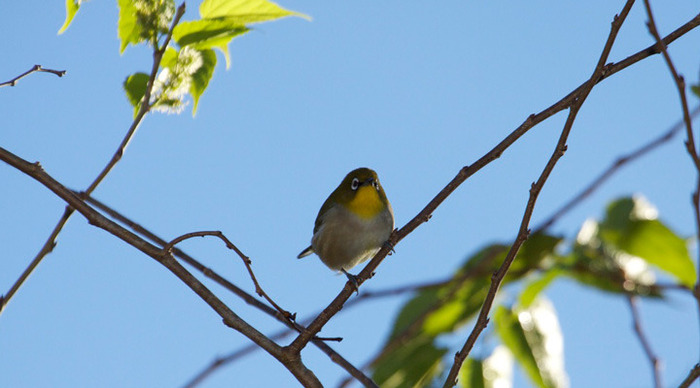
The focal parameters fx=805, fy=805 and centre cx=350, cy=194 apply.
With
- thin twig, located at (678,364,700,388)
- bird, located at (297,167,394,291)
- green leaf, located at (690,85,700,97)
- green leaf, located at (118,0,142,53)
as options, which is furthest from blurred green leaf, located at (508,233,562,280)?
bird, located at (297,167,394,291)

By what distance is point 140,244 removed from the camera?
230 cm

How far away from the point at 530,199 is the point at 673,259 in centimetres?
82

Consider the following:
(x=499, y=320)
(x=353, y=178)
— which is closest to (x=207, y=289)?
(x=499, y=320)

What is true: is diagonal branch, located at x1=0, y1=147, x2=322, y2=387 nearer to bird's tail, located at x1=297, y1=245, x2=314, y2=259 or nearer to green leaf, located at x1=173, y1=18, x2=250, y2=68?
green leaf, located at x1=173, y1=18, x2=250, y2=68

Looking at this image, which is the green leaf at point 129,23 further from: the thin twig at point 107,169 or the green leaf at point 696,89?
the green leaf at point 696,89

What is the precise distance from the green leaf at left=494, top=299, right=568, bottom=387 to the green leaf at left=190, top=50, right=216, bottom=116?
144 cm

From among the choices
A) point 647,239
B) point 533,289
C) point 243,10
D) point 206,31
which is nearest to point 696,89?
point 647,239

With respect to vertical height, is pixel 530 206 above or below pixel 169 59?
below

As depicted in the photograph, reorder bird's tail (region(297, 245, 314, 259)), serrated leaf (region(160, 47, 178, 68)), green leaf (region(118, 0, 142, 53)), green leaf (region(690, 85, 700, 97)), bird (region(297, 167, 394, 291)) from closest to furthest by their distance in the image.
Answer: green leaf (region(118, 0, 142, 53)), serrated leaf (region(160, 47, 178, 68)), green leaf (region(690, 85, 700, 97)), bird (region(297, 167, 394, 291)), bird's tail (region(297, 245, 314, 259))

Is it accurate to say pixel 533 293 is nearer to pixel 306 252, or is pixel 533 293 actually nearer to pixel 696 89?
pixel 696 89

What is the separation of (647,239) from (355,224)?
2692 mm

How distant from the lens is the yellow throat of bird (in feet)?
18.0

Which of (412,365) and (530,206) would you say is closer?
(530,206)

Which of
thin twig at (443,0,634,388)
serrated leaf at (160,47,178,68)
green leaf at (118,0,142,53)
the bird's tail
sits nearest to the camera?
thin twig at (443,0,634,388)
